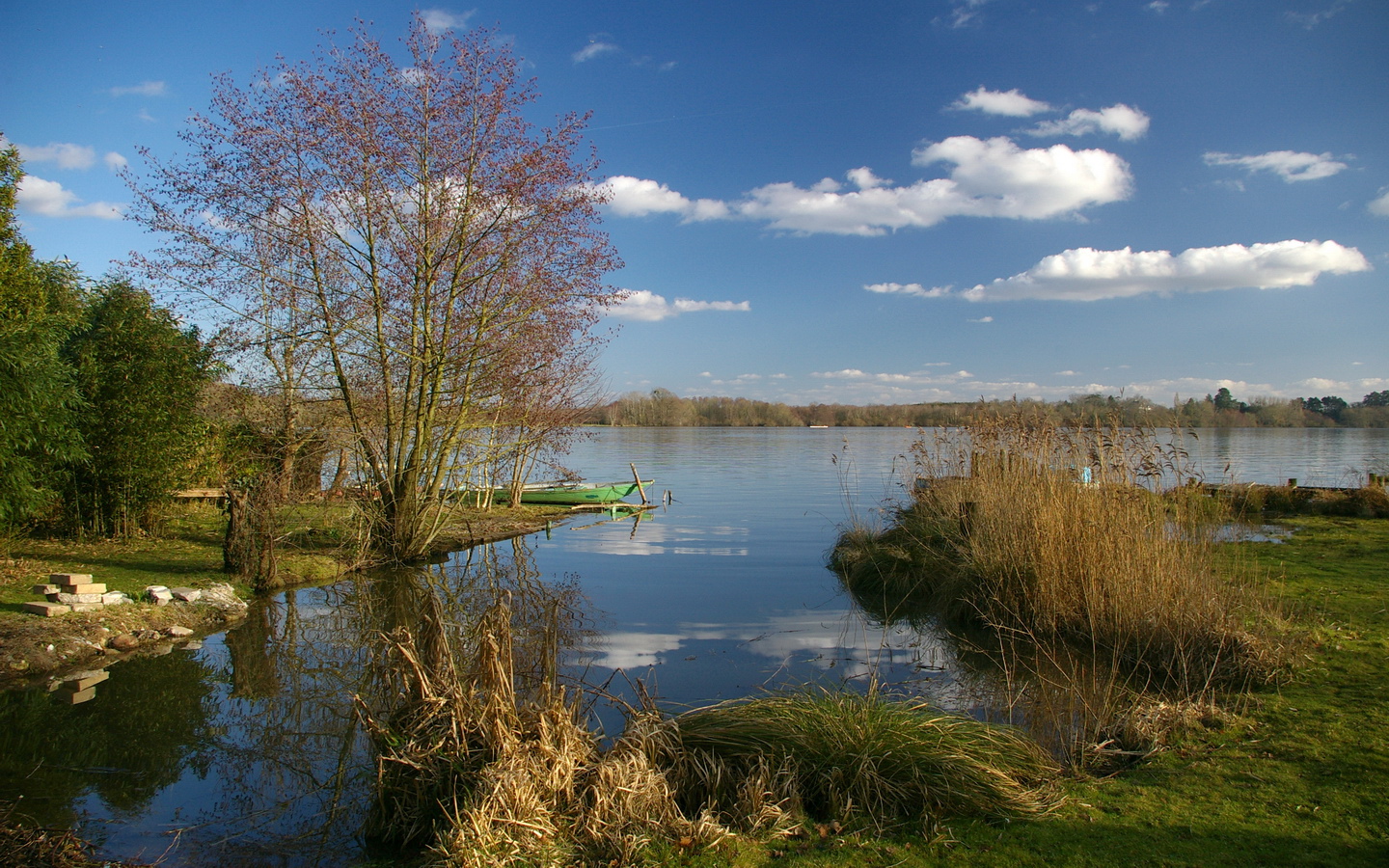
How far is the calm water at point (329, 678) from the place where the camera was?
4574 millimetres

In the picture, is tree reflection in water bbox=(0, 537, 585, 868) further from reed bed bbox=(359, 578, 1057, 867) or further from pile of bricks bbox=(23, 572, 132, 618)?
pile of bricks bbox=(23, 572, 132, 618)

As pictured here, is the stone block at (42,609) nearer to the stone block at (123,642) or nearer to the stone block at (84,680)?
the stone block at (123,642)

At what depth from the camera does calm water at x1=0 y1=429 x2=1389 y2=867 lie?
15.0 ft

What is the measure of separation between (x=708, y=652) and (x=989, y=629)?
11.0 ft

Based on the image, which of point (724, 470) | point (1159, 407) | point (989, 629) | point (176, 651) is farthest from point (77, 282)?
point (724, 470)

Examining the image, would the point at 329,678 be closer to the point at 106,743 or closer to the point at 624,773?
the point at 106,743

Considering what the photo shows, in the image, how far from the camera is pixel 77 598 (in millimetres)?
8148

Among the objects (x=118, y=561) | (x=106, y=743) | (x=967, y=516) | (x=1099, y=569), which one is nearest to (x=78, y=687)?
(x=106, y=743)

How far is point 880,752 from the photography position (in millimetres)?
4484

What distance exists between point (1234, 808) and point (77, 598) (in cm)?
994

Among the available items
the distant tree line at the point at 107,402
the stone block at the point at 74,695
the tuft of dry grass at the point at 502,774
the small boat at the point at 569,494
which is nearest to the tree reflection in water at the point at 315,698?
the tuft of dry grass at the point at 502,774

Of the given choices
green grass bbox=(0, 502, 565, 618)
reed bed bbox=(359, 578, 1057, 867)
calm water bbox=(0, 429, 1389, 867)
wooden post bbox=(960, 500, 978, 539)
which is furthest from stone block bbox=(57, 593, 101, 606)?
wooden post bbox=(960, 500, 978, 539)

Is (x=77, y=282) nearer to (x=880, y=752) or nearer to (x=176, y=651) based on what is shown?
(x=176, y=651)

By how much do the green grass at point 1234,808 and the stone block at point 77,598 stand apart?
777 centimetres
